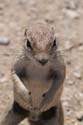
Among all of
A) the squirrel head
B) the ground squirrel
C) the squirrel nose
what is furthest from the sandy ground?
the squirrel nose

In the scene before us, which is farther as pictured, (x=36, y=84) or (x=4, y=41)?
(x=4, y=41)

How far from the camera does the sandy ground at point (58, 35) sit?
247 inches

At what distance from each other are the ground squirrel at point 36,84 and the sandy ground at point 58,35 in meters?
1.15

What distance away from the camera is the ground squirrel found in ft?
15.0

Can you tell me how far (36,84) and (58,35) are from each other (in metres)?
2.83

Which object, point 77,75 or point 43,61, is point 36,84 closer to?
point 43,61

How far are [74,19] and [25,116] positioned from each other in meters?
3.19

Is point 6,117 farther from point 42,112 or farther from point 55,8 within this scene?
point 55,8

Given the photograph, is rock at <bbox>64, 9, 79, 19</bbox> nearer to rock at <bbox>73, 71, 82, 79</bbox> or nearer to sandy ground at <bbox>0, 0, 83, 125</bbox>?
sandy ground at <bbox>0, 0, 83, 125</bbox>

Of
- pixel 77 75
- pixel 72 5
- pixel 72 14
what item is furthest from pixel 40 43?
pixel 72 5

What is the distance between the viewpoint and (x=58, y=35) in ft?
24.5

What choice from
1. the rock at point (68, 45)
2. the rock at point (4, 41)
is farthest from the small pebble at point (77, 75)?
the rock at point (4, 41)

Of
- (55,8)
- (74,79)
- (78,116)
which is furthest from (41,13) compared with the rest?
(78,116)

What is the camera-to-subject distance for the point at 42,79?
4723mm
